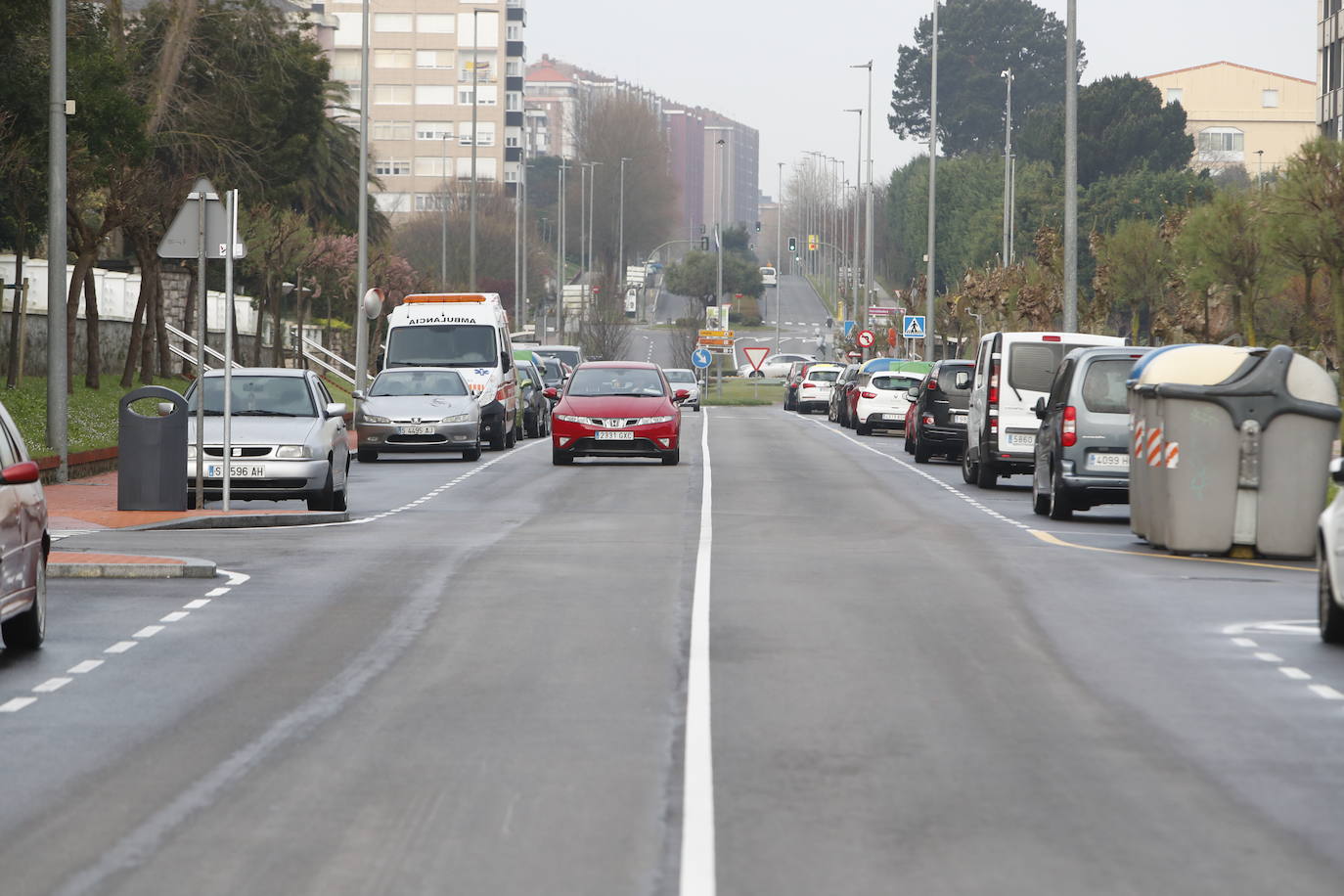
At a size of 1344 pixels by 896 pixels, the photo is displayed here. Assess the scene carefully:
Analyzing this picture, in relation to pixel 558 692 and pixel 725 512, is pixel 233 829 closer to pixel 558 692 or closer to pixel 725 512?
pixel 558 692

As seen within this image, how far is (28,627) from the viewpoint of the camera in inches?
448

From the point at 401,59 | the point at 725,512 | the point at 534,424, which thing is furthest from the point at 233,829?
the point at 401,59

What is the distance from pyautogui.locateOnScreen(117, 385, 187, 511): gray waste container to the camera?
20797mm

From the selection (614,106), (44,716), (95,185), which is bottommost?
(44,716)

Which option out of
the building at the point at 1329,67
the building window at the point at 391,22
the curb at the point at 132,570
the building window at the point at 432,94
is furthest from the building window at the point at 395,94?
the curb at the point at 132,570

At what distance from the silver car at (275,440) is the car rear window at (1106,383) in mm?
7410

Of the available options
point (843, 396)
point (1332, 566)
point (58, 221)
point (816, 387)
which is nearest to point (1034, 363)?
point (58, 221)

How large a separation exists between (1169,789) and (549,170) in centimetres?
19013

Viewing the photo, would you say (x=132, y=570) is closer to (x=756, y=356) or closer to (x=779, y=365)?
(x=756, y=356)

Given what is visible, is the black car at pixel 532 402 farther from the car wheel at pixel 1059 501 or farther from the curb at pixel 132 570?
the curb at pixel 132 570

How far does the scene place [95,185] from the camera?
3428 cm

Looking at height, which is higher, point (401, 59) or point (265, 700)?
point (401, 59)

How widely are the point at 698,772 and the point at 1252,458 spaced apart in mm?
10574

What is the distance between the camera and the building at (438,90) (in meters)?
164
